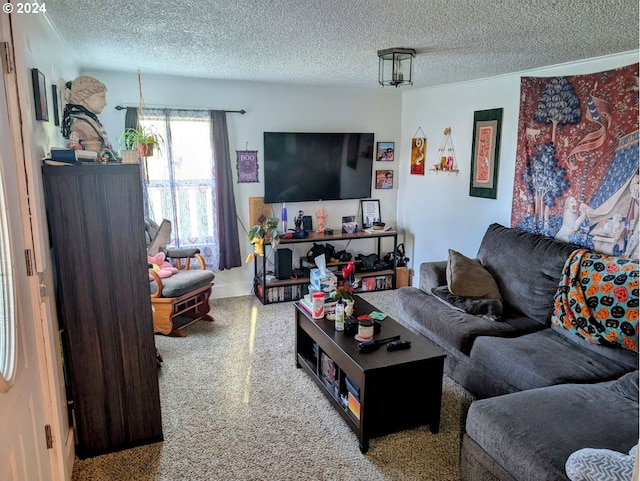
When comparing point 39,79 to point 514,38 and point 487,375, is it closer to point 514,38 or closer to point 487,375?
point 514,38

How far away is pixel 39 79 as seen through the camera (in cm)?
218

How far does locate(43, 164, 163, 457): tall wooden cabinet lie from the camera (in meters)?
2.17

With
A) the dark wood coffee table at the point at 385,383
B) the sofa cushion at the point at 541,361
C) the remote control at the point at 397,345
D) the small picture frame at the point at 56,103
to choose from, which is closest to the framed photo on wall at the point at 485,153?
the sofa cushion at the point at 541,361

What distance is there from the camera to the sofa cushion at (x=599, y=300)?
104 inches

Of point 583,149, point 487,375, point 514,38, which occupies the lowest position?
point 487,375

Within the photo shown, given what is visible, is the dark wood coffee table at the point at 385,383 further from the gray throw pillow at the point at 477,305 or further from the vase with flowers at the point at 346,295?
the gray throw pillow at the point at 477,305

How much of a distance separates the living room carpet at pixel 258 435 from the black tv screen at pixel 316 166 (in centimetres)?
193

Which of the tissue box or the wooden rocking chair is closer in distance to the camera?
the tissue box

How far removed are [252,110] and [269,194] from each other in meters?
0.88

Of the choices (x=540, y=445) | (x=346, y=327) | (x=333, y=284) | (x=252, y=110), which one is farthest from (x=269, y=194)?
(x=540, y=445)

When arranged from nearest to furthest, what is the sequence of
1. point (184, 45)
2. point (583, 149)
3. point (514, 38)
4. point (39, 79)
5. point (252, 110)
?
point (39, 79) < point (514, 38) < point (184, 45) < point (583, 149) < point (252, 110)

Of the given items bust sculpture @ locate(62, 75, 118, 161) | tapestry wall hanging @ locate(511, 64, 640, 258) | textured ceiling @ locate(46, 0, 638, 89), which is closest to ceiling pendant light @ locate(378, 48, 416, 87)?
textured ceiling @ locate(46, 0, 638, 89)

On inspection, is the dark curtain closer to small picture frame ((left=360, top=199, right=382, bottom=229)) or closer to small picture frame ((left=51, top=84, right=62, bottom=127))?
small picture frame ((left=360, top=199, right=382, bottom=229))

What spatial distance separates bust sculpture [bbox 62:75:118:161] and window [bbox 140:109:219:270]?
1.82 m
